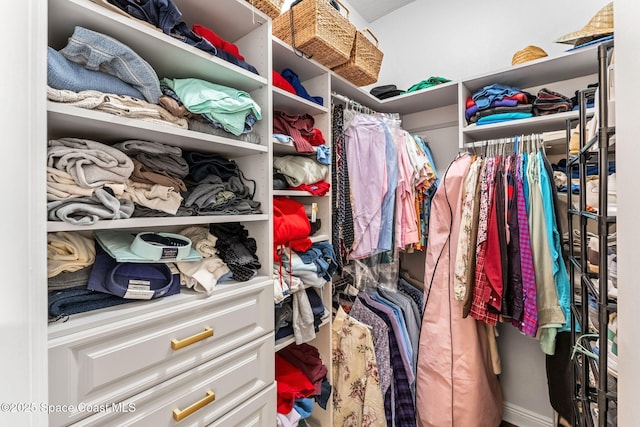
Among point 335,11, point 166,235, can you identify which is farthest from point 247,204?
point 335,11

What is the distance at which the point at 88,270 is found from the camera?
0.77 meters

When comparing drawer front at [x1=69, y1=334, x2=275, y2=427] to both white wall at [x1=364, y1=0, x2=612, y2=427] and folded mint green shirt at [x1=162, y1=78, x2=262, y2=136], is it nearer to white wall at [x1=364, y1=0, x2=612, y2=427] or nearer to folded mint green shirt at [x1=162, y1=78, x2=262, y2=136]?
folded mint green shirt at [x1=162, y1=78, x2=262, y2=136]

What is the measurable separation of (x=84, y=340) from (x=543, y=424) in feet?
7.83

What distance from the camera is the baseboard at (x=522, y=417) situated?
1.72 meters

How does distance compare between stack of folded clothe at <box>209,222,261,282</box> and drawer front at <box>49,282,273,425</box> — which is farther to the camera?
stack of folded clothe at <box>209,222,261,282</box>

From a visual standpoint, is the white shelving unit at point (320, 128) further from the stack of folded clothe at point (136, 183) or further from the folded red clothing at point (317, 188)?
the stack of folded clothe at point (136, 183)

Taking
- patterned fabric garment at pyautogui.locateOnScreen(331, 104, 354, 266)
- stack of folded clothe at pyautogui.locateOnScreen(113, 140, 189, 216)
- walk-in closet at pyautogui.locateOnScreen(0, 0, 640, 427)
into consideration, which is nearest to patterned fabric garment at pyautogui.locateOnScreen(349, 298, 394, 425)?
walk-in closet at pyautogui.locateOnScreen(0, 0, 640, 427)

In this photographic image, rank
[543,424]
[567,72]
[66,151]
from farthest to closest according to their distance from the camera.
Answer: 1. [543,424]
2. [567,72]
3. [66,151]

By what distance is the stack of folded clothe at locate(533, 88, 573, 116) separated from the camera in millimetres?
1453

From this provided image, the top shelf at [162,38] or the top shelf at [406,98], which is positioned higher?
the top shelf at [406,98]

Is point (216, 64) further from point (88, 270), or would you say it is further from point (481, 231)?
point (481, 231)

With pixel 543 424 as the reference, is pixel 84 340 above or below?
above

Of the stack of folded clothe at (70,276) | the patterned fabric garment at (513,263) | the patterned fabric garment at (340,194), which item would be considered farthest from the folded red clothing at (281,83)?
the patterned fabric garment at (513,263)

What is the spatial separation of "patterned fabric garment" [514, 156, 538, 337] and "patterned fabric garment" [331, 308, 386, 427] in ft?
2.38
